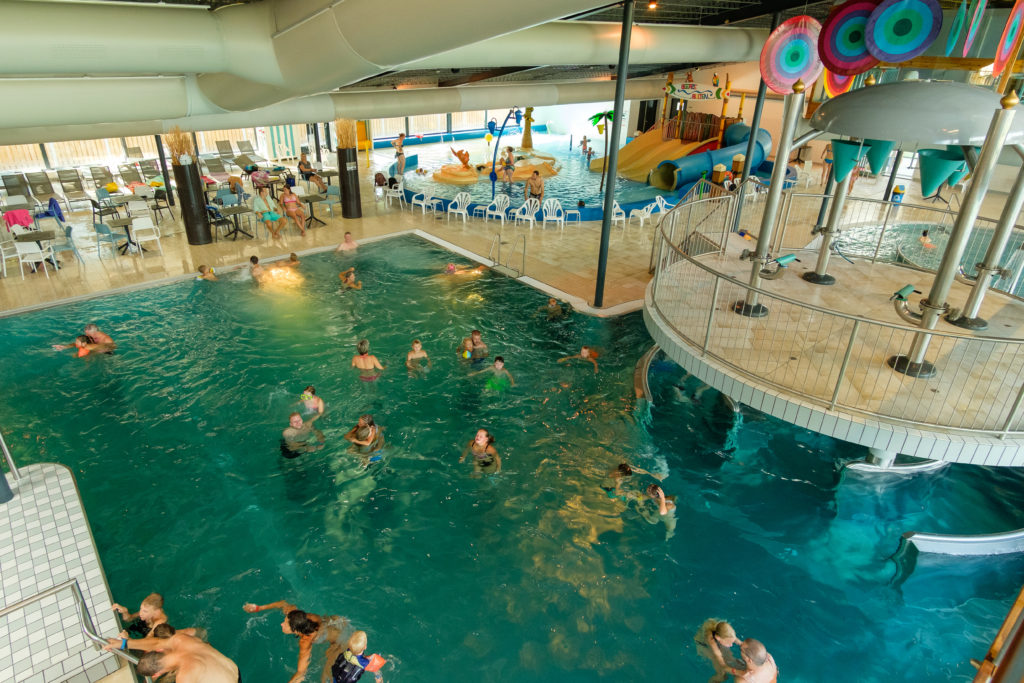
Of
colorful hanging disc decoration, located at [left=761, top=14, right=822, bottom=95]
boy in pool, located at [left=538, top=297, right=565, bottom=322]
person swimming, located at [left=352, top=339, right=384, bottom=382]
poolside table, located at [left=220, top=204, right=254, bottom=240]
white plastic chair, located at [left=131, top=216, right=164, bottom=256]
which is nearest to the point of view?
colorful hanging disc decoration, located at [left=761, top=14, right=822, bottom=95]

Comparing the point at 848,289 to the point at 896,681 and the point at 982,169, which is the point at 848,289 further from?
the point at 896,681

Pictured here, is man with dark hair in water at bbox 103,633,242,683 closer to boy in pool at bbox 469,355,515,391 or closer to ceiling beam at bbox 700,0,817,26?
boy in pool at bbox 469,355,515,391

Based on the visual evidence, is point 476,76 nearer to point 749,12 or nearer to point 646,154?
point 646,154

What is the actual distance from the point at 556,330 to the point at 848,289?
438 cm

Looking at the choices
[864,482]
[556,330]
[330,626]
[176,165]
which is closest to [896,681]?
[864,482]

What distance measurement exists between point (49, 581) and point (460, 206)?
13.0 m

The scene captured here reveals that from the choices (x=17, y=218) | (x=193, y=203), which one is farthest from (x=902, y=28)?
(x=17, y=218)

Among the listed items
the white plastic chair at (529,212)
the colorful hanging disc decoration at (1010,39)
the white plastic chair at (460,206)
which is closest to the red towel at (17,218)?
the white plastic chair at (460,206)

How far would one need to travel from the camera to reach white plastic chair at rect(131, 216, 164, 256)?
13.4 m

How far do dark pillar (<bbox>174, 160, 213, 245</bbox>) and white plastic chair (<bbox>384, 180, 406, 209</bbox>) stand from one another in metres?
5.20

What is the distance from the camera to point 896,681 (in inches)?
199

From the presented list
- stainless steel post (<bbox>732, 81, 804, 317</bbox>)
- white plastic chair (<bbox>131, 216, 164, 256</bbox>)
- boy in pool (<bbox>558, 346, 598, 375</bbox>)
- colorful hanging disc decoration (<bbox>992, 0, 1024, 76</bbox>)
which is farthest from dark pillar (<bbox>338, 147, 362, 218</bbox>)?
colorful hanging disc decoration (<bbox>992, 0, 1024, 76</bbox>)

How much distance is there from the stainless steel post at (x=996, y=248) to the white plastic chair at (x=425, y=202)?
13.2 m

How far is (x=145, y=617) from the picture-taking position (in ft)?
Answer: 16.4
